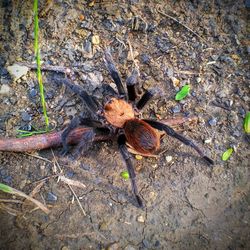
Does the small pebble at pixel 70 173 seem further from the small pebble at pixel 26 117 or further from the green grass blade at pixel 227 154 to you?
the green grass blade at pixel 227 154

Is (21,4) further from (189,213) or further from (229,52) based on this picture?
(189,213)

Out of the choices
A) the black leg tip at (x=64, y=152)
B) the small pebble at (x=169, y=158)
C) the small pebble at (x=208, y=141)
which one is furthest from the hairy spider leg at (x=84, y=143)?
the small pebble at (x=208, y=141)

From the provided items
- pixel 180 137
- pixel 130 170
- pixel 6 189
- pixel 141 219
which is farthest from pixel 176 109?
pixel 6 189

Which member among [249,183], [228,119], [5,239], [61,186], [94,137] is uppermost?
[228,119]

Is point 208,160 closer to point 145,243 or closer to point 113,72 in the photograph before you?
point 145,243

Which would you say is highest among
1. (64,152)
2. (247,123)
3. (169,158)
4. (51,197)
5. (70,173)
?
(247,123)

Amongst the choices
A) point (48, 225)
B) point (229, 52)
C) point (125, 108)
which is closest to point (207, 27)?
point (229, 52)

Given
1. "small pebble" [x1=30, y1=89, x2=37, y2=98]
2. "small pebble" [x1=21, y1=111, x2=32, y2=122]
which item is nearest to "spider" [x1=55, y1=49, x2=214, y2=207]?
"small pebble" [x1=30, y1=89, x2=37, y2=98]
